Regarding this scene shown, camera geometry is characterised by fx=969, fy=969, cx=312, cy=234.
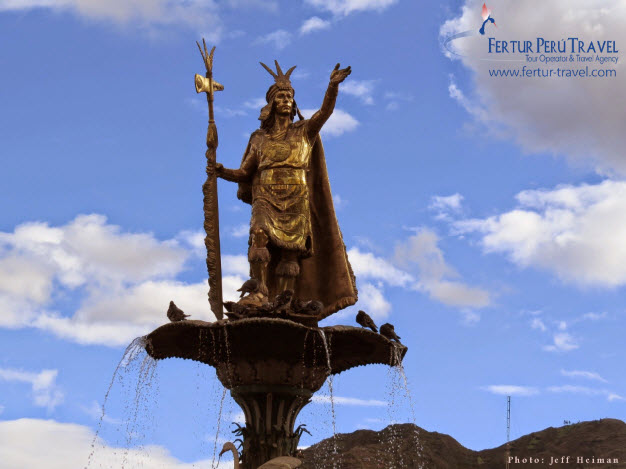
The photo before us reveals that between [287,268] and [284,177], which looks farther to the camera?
[284,177]

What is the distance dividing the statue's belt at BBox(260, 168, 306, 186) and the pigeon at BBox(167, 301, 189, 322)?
8.80 feet

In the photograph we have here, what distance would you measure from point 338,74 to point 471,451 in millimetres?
17908

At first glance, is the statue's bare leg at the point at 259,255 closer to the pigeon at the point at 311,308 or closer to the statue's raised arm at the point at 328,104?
the pigeon at the point at 311,308

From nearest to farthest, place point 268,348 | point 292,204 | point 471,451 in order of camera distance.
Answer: point 268,348 → point 292,204 → point 471,451

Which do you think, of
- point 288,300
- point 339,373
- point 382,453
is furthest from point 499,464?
point 288,300

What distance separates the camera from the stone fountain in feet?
45.5

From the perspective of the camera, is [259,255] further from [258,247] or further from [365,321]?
[365,321]

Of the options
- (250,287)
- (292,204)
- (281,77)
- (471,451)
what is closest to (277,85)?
(281,77)

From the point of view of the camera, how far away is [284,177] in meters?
15.5

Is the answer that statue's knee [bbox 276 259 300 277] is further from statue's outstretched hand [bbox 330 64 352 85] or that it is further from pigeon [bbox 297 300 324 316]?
statue's outstretched hand [bbox 330 64 352 85]

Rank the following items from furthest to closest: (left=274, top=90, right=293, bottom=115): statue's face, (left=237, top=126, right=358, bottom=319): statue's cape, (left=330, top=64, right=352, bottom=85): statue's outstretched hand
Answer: (left=274, top=90, right=293, bottom=115): statue's face
(left=237, top=126, right=358, bottom=319): statue's cape
(left=330, top=64, right=352, bottom=85): statue's outstretched hand

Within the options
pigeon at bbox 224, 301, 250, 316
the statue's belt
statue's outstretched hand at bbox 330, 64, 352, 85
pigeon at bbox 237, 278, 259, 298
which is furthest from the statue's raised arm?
pigeon at bbox 224, 301, 250, 316

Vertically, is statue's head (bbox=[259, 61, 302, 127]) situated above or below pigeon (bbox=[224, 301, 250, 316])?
above

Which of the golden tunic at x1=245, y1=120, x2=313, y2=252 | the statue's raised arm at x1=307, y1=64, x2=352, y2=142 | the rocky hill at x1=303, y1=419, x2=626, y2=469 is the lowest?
the rocky hill at x1=303, y1=419, x2=626, y2=469
